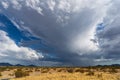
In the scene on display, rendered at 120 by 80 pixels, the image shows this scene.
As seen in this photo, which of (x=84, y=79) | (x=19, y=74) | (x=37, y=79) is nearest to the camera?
(x=84, y=79)

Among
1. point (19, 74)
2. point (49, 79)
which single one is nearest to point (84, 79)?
point (49, 79)

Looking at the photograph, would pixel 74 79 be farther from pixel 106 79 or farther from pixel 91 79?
pixel 106 79

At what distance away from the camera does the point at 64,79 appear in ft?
136

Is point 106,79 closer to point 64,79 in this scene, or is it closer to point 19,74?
point 64,79

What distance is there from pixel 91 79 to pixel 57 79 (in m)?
5.67

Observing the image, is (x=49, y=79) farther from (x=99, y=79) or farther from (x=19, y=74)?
(x=19, y=74)

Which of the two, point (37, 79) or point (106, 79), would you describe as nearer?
point (106, 79)

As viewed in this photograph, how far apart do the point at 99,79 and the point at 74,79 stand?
416 centimetres

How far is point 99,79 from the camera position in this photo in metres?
40.8

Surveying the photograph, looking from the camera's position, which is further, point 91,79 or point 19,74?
point 19,74

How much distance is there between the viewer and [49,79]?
42.6m

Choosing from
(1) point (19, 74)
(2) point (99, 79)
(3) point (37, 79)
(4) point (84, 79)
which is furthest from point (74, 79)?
(1) point (19, 74)

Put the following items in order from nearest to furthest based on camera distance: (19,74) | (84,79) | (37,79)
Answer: (84,79)
(37,79)
(19,74)

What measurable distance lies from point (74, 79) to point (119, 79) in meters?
7.66
